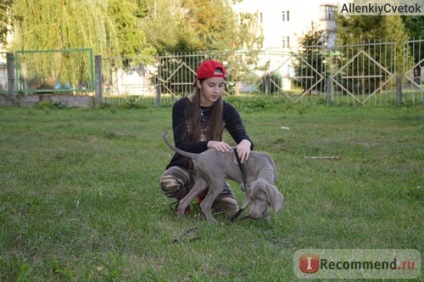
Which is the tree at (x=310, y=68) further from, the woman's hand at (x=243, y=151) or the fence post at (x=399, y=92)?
the woman's hand at (x=243, y=151)

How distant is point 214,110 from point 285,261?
197cm

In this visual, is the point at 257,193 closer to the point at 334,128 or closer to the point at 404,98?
the point at 334,128

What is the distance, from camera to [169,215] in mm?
5516

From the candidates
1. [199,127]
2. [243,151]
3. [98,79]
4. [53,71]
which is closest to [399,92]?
[98,79]

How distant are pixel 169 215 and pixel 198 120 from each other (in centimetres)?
88

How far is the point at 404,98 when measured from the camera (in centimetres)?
2244

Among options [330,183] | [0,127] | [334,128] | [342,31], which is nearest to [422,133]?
[334,128]

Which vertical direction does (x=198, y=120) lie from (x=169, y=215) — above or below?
above

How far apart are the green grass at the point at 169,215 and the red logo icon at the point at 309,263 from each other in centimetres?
8

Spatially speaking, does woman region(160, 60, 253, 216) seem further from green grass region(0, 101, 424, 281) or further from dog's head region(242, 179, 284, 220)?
dog's head region(242, 179, 284, 220)

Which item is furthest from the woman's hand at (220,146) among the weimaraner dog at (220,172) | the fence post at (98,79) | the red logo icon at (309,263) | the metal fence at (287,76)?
the fence post at (98,79)

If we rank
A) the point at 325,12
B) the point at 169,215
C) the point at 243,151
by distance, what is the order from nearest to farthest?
the point at 243,151
the point at 169,215
the point at 325,12

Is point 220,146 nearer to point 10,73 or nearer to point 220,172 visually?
point 220,172

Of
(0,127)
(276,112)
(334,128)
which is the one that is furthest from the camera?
(276,112)
